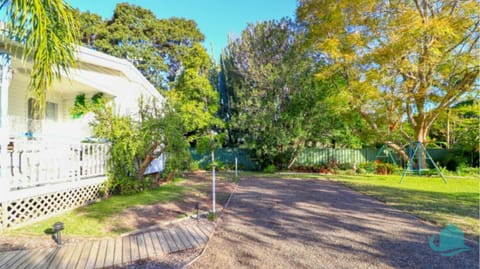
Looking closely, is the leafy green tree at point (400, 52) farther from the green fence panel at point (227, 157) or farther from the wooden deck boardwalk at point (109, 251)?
the wooden deck boardwalk at point (109, 251)

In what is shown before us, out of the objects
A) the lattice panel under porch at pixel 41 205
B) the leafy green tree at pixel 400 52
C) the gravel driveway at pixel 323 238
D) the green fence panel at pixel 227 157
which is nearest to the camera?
the gravel driveway at pixel 323 238

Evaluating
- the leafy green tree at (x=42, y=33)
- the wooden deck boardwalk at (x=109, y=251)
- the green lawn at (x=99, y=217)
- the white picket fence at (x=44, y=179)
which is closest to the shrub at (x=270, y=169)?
the green lawn at (x=99, y=217)

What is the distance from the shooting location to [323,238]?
151 inches

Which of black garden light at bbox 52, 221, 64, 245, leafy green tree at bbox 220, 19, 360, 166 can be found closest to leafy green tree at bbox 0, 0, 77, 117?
black garden light at bbox 52, 221, 64, 245

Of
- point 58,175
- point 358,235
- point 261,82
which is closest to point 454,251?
point 358,235

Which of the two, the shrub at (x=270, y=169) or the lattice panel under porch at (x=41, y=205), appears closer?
the lattice panel under porch at (x=41, y=205)

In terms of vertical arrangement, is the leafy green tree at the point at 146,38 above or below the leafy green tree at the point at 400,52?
above

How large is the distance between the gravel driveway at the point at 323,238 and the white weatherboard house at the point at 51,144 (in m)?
3.64

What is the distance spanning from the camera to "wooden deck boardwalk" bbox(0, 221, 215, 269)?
303cm

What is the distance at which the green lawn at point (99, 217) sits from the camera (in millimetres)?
4115

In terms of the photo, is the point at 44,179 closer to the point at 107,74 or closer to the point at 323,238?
the point at 107,74

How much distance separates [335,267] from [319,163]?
13.2 m

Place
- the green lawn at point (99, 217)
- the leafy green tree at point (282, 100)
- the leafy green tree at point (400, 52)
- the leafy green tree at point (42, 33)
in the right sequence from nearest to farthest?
the leafy green tree at point (42, 33)
the green lawn at point (99, 217)
the leafy green tree at point (400, 52)
the leafy green tree at point (282, 100)

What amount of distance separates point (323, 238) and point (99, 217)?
170 inches
